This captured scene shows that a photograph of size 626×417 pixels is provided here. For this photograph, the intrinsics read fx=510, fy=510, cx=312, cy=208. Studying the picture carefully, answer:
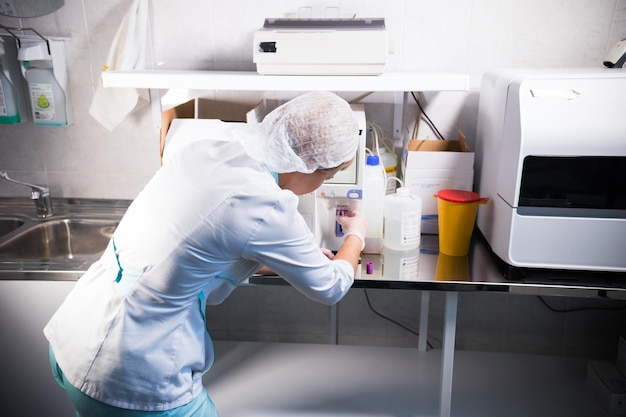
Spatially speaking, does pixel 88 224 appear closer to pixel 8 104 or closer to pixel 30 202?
pixel 30 202

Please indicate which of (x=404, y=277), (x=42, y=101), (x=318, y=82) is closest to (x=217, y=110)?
(x=318, y=82)

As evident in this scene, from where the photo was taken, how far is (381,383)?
6.48 ft

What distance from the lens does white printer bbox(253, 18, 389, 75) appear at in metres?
1.50

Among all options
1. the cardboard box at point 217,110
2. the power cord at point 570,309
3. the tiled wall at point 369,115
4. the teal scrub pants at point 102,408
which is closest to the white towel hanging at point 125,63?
the tiled wall at point 369,115

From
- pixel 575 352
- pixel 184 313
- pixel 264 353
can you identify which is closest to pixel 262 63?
pixel 184 313

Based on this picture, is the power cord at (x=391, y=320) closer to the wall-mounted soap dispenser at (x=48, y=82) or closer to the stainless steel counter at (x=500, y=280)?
the stainless steel counter at (x=500, y=280)

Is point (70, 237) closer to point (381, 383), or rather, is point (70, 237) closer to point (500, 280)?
point (381, 383)

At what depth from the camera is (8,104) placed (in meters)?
1.98

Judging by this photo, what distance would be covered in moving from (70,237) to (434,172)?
4.67ft

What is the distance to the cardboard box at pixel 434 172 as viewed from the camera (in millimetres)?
1716

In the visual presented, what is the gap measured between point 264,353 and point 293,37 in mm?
1307

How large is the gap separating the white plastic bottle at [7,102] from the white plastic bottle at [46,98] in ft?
0.23

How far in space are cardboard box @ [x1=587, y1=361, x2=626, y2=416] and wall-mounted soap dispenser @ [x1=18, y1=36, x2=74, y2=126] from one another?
2.27 metres

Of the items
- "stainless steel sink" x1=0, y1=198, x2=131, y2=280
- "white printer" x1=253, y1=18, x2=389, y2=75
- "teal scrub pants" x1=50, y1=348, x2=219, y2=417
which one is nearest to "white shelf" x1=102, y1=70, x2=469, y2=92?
"white printer" x1=253, y1=18, x2=389, y2=75
